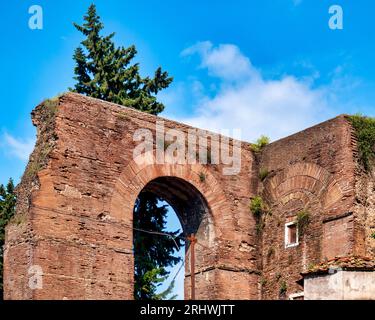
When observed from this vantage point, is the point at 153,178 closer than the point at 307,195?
Yes

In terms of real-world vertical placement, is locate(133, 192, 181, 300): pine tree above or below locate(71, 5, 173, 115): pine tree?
below

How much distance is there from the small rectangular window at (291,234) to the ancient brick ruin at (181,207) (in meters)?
0.03

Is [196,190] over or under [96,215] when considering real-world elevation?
over

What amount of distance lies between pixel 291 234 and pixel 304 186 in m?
1.02

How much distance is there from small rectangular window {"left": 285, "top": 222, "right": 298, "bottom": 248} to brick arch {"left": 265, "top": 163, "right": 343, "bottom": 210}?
0.51 meters

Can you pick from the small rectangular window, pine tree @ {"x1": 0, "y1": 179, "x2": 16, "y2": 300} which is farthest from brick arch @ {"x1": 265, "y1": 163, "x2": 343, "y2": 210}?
pine tree @ {"x1": 0, "y1": 179, "x2": 16, "y2": 300}

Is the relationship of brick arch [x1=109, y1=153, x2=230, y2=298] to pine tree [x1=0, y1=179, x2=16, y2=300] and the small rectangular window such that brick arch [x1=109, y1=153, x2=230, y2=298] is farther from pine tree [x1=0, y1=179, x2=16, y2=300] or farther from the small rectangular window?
pine tree [x1=0, y1=179, x2=16, y2=300]

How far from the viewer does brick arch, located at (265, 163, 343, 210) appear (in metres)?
17.2

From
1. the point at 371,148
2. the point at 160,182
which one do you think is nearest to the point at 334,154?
the point at 371,148

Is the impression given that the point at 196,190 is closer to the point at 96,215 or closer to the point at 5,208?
the point at 96,215

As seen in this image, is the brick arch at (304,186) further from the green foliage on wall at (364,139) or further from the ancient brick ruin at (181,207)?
the green foliage on wall at (364,139)

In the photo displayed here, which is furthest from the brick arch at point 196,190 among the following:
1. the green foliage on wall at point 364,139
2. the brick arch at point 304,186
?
the green foliage on wall at point 364,139

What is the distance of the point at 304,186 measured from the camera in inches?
705

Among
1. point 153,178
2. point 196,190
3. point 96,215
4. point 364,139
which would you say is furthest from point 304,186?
point 96,215
